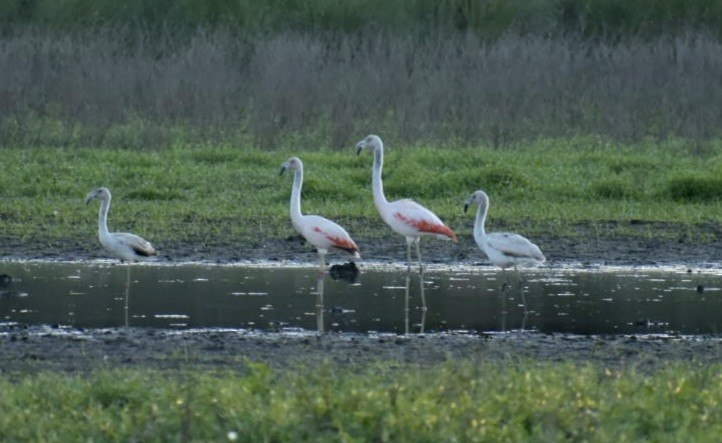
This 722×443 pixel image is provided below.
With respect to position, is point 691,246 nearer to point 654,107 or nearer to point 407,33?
point 654,107

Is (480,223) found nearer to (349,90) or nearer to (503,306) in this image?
(503,306)

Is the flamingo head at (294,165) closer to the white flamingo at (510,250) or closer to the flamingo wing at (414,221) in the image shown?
the flamingo wing at (414,221)

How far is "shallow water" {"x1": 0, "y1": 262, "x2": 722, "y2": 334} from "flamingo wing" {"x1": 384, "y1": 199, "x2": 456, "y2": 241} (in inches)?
15.6

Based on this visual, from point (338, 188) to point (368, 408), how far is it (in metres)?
9.82

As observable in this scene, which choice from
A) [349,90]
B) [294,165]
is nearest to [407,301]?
[294,165]

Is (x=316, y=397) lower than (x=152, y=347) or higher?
higher

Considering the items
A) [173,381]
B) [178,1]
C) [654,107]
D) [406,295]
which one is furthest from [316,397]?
[178,1]

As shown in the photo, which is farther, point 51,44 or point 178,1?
point 178,1

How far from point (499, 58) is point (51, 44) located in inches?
271

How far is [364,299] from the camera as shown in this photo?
10633 mm

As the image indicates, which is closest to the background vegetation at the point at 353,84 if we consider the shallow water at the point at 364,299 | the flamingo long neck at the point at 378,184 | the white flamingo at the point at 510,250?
the flamingo long neck at the point at 378,184

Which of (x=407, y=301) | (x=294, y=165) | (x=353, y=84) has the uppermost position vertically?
(x=294, y=165)

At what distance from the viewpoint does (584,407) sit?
19.8 ft

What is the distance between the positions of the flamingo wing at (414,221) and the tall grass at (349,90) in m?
6.93
